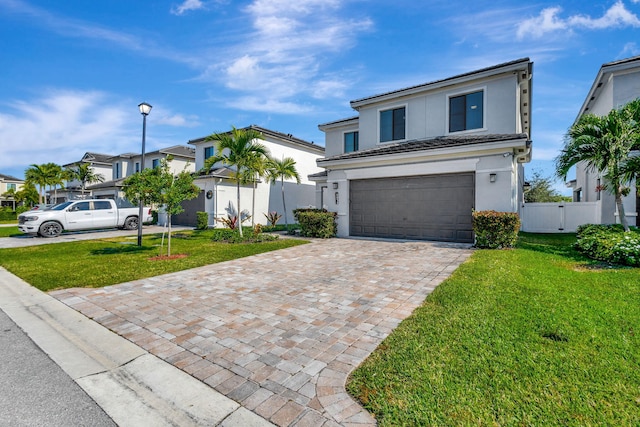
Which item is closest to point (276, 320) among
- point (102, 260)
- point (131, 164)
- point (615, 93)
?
point (102, 260)

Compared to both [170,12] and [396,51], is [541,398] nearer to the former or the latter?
[396,51]

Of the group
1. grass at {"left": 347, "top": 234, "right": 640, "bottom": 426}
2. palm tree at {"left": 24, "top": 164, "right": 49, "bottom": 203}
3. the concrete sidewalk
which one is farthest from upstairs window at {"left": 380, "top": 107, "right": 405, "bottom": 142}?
palm tree at {"left": 24, "top": 164, "right": 49, "bottom": 203}

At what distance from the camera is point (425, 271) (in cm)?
696

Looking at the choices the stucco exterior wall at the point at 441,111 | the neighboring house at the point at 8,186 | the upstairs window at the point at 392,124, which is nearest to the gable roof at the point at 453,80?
the stucco exterior wall at the point at 441,111

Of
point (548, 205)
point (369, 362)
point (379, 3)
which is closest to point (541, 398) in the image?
point (369, 362)

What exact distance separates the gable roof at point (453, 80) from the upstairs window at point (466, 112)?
0.74 m

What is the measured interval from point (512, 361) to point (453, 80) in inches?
503

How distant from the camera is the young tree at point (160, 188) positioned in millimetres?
9148

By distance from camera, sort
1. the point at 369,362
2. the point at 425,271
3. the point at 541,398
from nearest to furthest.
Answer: the point at 541,398 < the point at 369,362 < the point at 425,271

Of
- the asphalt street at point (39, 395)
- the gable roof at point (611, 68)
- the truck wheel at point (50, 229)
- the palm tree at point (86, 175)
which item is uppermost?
the gable roof at point (611, 68)

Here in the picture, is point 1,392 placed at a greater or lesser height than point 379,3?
lesser

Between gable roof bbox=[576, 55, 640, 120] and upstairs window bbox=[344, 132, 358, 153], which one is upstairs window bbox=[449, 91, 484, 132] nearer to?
gable roof bbox=[576, 55, 640, 120]

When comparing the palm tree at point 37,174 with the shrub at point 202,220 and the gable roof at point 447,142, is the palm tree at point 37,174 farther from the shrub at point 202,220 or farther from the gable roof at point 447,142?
the gable roof at point 447,142

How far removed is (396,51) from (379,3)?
6.67 feet
